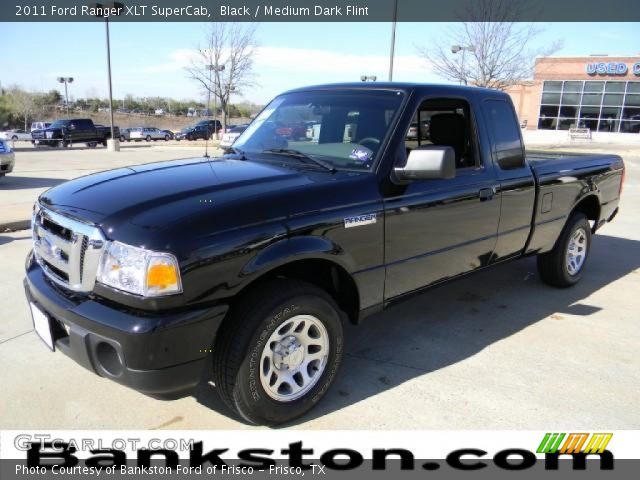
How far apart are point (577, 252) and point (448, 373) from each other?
2.79m

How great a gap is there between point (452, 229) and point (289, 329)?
5.03 ft

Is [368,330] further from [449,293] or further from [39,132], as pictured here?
[39,132]

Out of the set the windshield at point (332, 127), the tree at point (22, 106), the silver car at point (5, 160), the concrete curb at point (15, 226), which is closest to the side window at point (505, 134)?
the windshield at point (332, 127)

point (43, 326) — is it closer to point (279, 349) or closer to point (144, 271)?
point (144, 271)

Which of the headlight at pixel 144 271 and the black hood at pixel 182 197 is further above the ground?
the black hood at pixel 182 197

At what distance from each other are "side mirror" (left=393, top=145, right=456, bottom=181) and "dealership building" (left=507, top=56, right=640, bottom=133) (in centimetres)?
3992

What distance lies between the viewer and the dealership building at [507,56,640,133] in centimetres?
3922

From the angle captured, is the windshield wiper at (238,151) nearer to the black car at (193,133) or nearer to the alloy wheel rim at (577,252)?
the alloy wheel rim at (577,252)

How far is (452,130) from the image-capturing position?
417 centimetres

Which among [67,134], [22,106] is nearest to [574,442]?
[67,134]

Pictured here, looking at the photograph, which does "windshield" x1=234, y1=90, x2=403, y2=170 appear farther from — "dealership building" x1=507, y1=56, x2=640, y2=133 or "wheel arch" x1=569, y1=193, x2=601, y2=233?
"dealership building" x1=507, y1=56, x2=640, y2=133

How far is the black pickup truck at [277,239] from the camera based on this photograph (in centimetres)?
247

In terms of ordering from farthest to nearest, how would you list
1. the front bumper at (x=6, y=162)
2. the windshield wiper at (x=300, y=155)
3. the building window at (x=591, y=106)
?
1. the building window at (x=591, y=106)
2. the front bumper at (x=6, y=162)
3. the windshield wiper at (x=300, y=155)

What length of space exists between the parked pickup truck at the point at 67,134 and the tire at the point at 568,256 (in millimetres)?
28882
